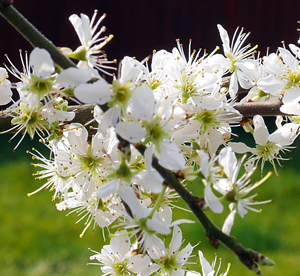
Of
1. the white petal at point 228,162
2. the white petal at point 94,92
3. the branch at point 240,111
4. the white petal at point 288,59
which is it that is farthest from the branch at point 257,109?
the white petal at point 94,92

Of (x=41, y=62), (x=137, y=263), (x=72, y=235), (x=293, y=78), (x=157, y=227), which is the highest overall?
(x=41, y=62)

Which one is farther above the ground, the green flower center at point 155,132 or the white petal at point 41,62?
the white petal at point 41,62

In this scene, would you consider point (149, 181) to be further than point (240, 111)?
No

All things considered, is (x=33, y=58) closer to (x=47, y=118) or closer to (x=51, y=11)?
(x=47, y=118)

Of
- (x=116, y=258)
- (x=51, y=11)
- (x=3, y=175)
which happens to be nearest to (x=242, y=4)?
(x=51, y=11)

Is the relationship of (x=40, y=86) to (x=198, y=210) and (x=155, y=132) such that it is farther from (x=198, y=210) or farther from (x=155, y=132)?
(x=198, y=210)

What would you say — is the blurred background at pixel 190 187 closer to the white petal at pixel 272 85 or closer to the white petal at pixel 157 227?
the white petal at pixel 272 85

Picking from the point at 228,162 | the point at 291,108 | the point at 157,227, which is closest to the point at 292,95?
the point at 291,108

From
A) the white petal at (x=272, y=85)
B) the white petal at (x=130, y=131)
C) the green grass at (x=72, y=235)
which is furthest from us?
the green grass at (x=72, y=235)
